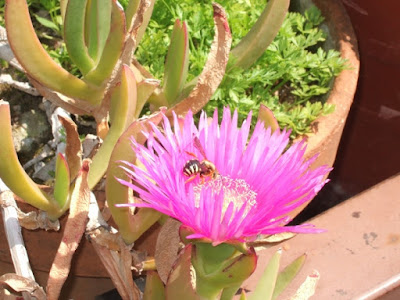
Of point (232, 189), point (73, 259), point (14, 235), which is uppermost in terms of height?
point (232, 189)

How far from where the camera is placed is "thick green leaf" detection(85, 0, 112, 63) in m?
0.74

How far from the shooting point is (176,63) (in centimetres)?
77

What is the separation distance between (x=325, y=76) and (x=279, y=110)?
9 centimetres

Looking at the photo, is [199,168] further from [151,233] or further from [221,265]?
[151,233]

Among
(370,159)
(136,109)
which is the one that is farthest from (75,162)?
(370,159)

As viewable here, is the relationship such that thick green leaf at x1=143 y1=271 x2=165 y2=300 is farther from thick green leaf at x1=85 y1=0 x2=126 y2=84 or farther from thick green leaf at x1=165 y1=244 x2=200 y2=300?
thick green leaf at x1=85 y1=0 x2=126 y2=84

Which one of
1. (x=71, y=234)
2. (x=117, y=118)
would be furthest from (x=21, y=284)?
(x=117, y=118)

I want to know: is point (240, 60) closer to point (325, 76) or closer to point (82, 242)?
point (325, 76)

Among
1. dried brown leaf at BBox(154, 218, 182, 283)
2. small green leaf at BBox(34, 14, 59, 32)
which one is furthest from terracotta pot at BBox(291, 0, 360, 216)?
small green leaf at BBox(34, 14, 59, 32)

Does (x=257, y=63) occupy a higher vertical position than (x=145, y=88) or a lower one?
lower

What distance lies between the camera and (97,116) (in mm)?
790

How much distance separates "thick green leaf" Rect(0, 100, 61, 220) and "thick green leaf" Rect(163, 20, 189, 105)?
180 mm

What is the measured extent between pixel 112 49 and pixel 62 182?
0.14 m

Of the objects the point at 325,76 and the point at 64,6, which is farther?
the point at 325,76
